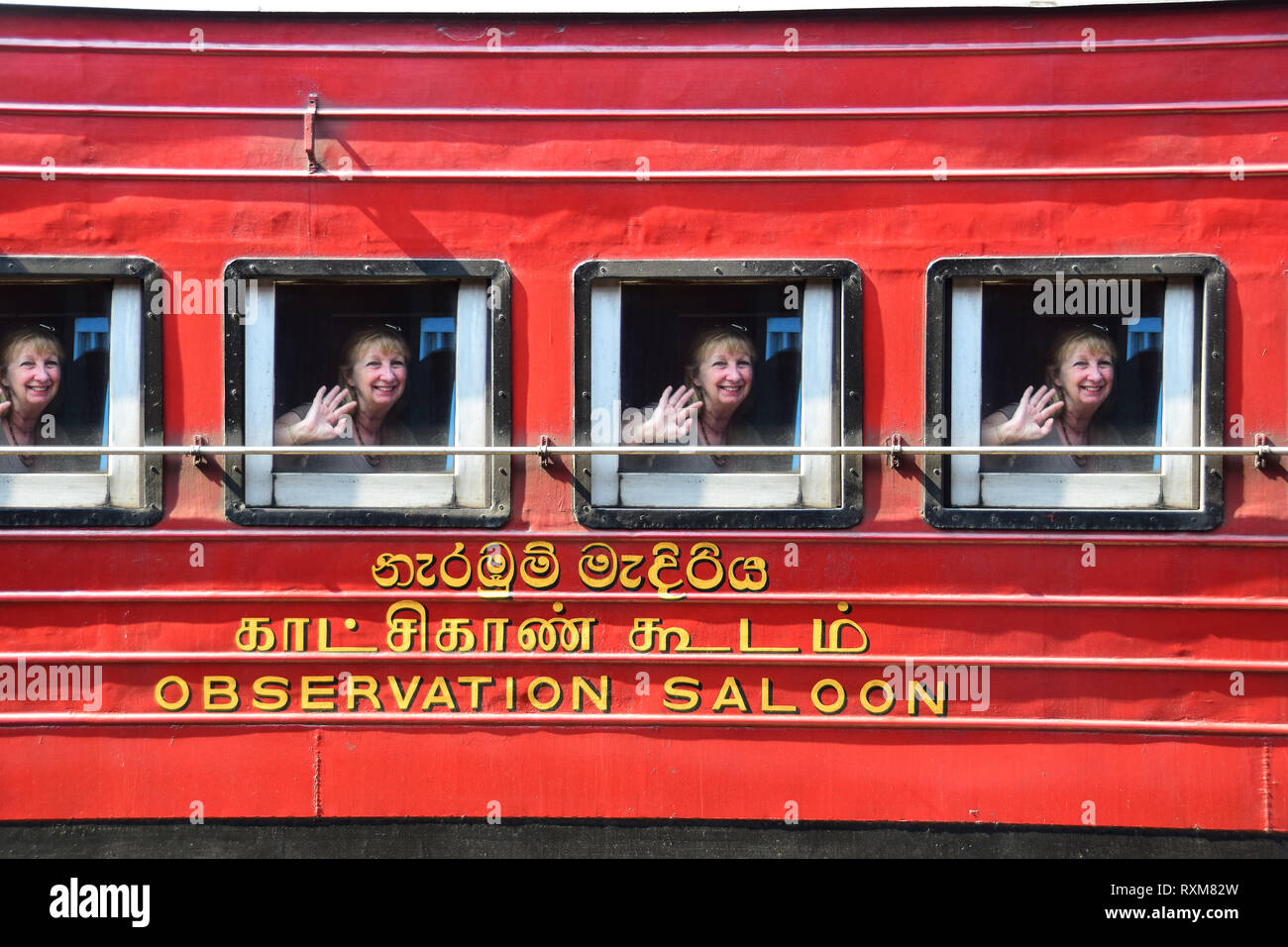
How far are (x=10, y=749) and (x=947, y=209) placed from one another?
3.59 meters

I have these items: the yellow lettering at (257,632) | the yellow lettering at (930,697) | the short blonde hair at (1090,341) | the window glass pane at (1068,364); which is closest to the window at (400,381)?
the yellow lettering at (257,632)

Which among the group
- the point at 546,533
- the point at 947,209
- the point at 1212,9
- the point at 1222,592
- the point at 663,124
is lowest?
the point at 1222,592

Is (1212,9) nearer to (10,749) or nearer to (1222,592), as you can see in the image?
(1222,592)

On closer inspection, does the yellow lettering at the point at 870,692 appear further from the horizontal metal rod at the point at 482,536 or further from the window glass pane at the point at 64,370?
the window glass pane at the point at 64,370

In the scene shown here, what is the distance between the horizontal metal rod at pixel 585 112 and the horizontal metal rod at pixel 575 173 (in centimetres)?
18

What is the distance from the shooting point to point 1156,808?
301cm

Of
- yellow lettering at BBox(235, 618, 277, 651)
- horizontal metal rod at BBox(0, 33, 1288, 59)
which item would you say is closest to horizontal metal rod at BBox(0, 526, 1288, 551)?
yellow lettering at BBox(235, 618, 277, 651)

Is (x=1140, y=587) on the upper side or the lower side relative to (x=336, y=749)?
upper

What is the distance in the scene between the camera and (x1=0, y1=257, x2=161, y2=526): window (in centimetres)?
304

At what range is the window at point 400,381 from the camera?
306 centimetres

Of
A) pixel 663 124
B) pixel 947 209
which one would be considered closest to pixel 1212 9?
pixel 947 209

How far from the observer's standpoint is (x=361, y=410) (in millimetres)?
3145
